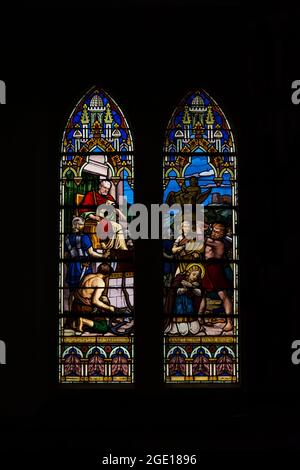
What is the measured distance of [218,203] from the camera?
8.45 meters

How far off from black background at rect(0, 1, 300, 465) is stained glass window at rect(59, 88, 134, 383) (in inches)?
4.2

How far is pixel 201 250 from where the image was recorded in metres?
8.42

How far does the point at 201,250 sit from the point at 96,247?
0.80 m

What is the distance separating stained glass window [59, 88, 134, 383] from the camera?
829cm

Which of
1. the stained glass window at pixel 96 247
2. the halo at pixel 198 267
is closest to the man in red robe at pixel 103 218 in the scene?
the stained glass window at pixel 96 247

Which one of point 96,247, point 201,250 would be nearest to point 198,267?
point 201,250

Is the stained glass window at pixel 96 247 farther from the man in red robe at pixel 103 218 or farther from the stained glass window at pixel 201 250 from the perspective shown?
the stained glass window at pixel 201 250

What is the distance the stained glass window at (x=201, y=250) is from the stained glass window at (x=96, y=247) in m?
0.32

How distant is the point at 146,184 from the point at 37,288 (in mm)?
1124

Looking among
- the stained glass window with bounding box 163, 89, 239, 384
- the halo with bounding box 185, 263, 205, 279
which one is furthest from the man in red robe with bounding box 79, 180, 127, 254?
the halo with bounding box 185, 263, 205, 279

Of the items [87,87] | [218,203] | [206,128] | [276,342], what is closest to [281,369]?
[276,342]

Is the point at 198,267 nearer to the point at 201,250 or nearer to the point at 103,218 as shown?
the point at 201,250

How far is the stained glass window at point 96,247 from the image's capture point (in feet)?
27.2
